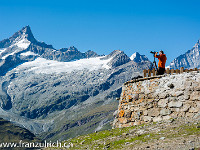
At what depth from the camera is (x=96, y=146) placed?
1744cm

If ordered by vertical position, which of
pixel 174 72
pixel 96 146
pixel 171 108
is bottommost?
pixel 96 146

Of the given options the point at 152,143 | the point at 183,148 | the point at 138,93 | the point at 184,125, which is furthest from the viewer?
the point at 138,93

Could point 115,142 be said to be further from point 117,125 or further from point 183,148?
point 117,125

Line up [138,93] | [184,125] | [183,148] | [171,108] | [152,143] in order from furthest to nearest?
[138,93]
[171,108]
[184,125]
[152,143]
[183,148]

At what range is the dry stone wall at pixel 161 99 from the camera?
19.7 m

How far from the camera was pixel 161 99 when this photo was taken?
21.4 m

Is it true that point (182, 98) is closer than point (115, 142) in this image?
No

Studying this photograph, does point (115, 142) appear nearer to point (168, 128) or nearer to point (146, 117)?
point (168, 128)

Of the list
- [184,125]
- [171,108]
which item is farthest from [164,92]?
[184,125]

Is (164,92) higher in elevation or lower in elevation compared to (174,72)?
lower

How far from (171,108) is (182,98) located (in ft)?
3.78

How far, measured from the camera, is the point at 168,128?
17141 mm

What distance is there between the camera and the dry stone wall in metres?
19.7

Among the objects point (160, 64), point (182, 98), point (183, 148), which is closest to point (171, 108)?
point (182, 98)
